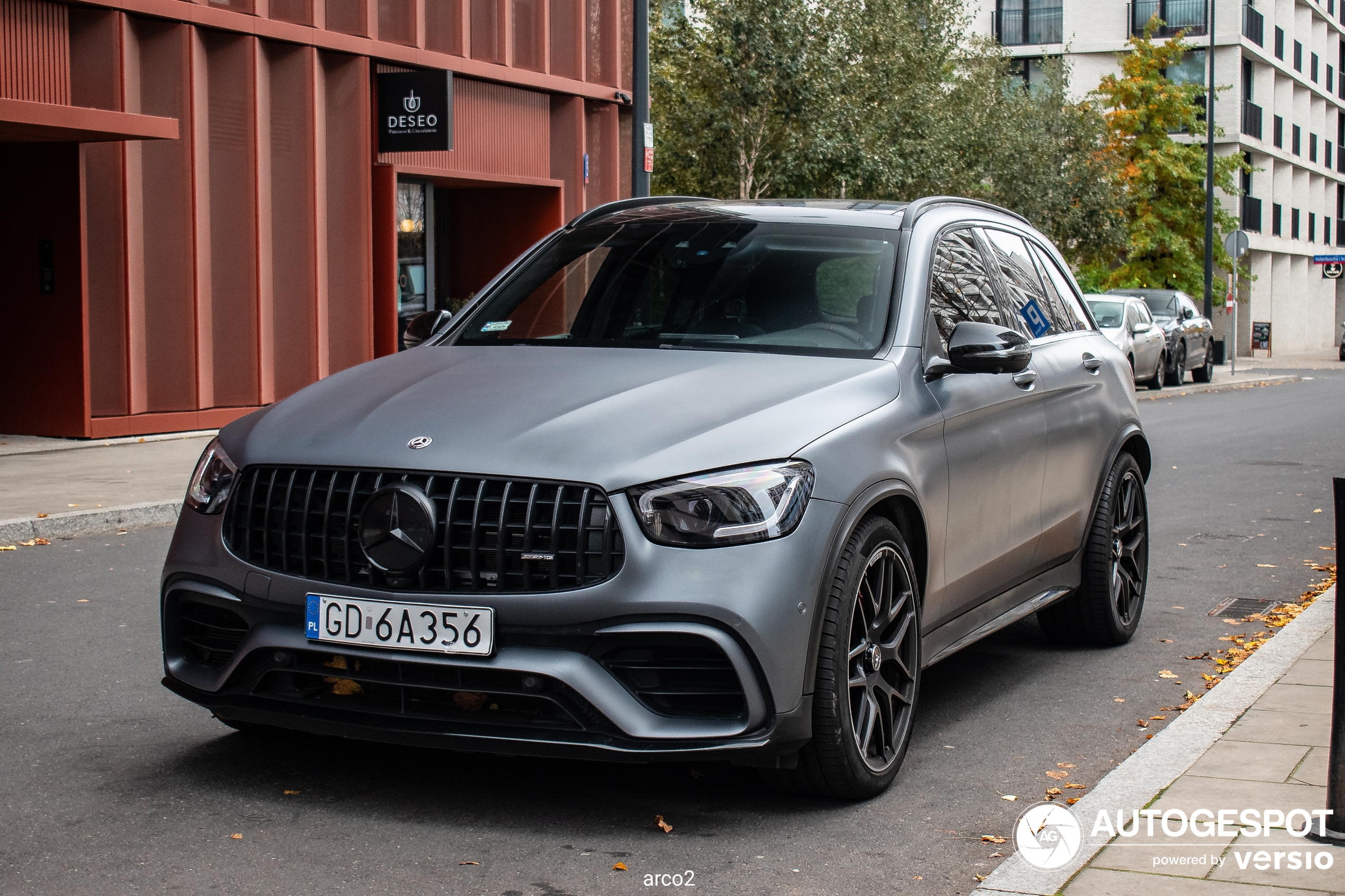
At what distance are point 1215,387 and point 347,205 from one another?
1821cm

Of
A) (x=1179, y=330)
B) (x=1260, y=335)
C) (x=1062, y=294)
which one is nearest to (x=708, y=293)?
(x=1062, y=294)

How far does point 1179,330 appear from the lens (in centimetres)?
2903

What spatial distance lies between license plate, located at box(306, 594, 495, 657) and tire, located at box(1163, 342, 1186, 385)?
27.0m

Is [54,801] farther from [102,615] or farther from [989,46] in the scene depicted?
[989,46]

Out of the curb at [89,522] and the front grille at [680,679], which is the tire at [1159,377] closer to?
the curb at [89,522]

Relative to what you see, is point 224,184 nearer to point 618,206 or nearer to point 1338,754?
point 618,206

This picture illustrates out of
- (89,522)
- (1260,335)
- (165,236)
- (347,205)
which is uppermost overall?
(347,205)

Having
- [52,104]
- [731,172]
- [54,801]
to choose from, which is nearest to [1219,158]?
[731,172]

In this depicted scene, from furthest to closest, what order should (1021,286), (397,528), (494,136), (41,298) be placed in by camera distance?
(494,136)
(41,298)
(1021,286)
(397,528)

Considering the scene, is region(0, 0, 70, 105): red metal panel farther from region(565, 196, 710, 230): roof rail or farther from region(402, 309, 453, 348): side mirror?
region(565, 196, 710, 230): roof rail

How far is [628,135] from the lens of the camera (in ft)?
75.1

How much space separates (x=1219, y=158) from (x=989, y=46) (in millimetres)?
8399

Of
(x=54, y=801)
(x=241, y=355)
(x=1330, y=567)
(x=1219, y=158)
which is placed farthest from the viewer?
(x=1219, y=158)

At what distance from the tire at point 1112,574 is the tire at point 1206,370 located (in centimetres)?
2561
